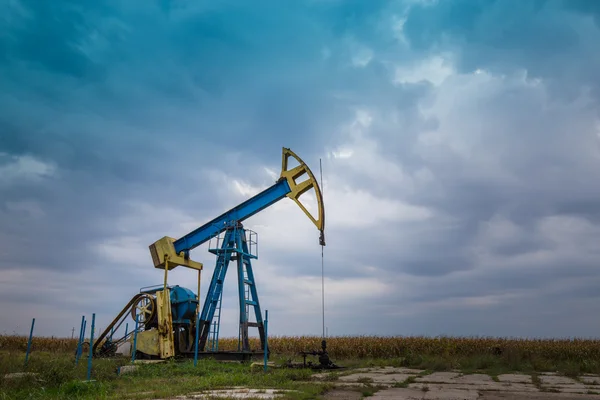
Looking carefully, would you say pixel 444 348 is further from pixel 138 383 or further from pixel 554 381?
pixel 138 383

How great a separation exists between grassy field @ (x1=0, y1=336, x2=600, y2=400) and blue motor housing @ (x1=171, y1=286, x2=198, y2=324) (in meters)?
2.15

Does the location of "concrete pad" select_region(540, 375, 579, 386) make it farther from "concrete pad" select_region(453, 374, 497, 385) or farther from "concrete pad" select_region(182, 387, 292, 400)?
"concrete pad" select_region(182, 387, 292, 400)

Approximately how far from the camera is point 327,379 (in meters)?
9.45

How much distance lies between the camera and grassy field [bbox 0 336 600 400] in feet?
25.7

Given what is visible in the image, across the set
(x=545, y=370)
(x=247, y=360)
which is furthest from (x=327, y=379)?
(x=545, y=370)

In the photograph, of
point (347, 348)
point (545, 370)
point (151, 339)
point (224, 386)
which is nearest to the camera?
point (224, 386)

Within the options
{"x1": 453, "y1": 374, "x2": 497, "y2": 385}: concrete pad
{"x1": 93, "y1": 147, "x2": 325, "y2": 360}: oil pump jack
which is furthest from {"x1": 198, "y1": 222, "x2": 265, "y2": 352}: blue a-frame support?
{"x1": 453, "y1": 374, "x2": 497, "y2": 385}: concrete pad

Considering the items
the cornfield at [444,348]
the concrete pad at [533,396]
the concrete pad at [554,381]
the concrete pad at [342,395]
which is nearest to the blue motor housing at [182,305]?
the cornfield at [444,348]

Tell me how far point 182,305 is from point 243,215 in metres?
3.46

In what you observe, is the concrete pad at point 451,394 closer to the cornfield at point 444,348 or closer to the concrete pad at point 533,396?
the concrete pad at point 533,396

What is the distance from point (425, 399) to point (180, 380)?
16.0 ft

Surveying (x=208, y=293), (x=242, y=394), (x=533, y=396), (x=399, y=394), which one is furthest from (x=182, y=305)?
(x=533, y=396)

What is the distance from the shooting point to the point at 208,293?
48.3 ft

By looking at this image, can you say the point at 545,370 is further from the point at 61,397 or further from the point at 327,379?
the point at 61,397
